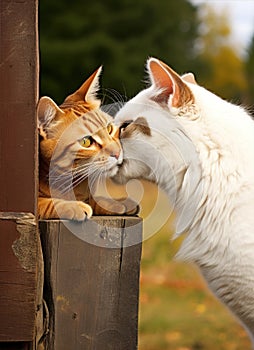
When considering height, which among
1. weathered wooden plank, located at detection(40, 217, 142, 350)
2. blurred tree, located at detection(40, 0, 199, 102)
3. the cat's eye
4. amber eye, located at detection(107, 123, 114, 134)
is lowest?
weathered wooden plank, located at detection(40, 217, 142, 350)

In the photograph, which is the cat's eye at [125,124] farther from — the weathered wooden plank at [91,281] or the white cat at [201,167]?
the weathered wooden plank at [91,281]

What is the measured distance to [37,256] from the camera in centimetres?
238

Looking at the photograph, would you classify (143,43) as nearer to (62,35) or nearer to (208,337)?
(62,35)

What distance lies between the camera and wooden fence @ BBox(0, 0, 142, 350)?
7.63 ft

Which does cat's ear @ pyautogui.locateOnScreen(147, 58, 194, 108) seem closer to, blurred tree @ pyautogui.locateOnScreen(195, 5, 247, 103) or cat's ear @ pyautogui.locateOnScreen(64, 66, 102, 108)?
cat's ear @ pyautogui.locateOnScreen(64, 66, 102, 108)

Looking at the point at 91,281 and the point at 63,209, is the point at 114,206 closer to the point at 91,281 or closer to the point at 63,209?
the point at 63,209

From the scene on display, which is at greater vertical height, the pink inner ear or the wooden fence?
the pink inner ear

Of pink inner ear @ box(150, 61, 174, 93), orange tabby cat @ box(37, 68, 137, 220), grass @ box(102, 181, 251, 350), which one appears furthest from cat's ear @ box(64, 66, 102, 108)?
grass @ box(102, 181, 251, 350)

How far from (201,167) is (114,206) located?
51 centimetres

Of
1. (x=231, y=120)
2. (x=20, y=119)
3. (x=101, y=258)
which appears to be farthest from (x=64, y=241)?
(x=231, y=120)

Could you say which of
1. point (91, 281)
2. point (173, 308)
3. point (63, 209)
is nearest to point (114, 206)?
point (63, 209)

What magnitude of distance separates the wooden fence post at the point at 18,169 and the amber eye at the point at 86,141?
22.7 inches

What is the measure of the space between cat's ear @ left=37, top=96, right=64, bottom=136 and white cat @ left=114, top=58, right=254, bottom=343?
0.43 meters

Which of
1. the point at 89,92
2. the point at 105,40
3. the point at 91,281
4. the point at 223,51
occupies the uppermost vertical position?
the point at 223,51
